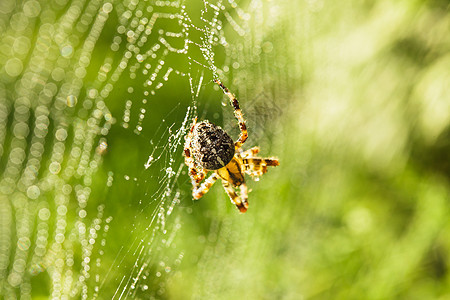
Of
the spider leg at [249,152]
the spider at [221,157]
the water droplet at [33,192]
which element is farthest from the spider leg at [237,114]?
the water droplet at [33,192]

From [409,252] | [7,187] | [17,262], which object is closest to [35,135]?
[7,187]

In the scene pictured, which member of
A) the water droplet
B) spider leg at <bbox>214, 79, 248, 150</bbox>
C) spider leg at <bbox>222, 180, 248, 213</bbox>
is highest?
spider leg at <bbox>214, 79, 248, 150</bbox>

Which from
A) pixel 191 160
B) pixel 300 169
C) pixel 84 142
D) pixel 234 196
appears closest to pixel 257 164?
pixel 234 196

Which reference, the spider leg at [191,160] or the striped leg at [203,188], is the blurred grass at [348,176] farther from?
the spider leg at [191,160]

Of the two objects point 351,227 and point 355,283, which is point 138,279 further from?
point 351,227

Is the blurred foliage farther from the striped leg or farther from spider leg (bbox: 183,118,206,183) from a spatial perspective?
the striped leg

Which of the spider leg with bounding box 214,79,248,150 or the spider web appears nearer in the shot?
the spider leg with bounding box 214,79,248,150

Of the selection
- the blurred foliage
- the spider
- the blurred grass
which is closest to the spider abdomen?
the spider
